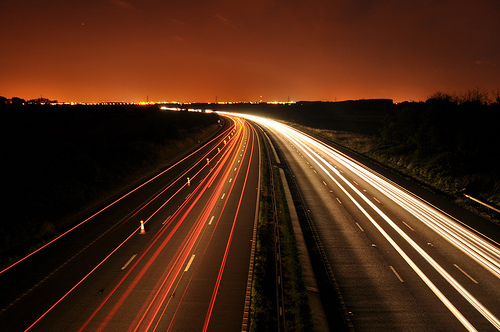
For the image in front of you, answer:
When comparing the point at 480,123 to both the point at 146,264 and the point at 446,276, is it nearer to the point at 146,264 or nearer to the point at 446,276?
the point at 446,276

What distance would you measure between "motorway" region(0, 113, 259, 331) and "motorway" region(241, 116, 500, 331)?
4.58 meters

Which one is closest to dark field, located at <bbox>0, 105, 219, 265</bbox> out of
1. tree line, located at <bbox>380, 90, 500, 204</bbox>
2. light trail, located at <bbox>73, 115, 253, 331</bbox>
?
light trail, located at <bbox>73, 115, 253, 331</bbox>

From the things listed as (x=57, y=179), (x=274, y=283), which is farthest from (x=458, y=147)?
(x=57, y=179)

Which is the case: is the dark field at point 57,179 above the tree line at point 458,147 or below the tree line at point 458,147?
below

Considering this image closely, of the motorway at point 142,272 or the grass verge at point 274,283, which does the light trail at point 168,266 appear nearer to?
the motorway at point 142,272

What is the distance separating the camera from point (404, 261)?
533 inches

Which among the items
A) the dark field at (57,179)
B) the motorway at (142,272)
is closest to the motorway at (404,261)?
the motorway at (142,272)

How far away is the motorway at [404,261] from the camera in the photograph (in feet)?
33.1

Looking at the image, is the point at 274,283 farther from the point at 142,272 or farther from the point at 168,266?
the point at 142,272

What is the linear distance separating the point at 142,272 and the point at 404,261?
484 inches

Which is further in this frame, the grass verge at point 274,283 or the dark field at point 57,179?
the dark field at point 57,179

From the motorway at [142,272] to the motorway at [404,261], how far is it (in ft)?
15.0

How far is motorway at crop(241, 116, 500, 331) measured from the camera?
10094mm

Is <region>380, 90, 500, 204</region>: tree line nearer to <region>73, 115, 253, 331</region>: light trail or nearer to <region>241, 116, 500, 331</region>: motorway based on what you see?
<region>241, 116, 500, 331</region>: motorway
